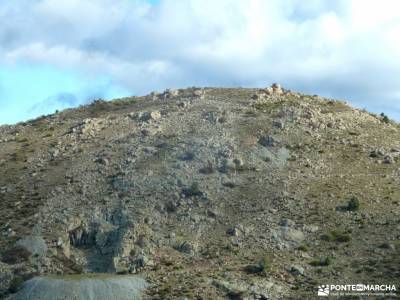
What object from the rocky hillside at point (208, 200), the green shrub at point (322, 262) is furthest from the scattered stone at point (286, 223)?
the green shrub at point (322, 262)

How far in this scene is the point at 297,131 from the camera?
237ft

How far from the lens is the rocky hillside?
51.0 metres

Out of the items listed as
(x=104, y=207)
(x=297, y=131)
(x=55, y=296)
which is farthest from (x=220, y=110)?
(x=55, y=296)

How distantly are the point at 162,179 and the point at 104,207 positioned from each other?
6514 mm

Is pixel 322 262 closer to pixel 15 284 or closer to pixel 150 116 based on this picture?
pixel 15 284

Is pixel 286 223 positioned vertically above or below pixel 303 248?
above

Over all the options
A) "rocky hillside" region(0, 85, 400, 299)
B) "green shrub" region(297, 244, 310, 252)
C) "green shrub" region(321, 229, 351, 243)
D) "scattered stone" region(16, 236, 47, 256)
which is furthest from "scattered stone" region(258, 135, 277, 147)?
"scattered stone" region(16, 236, 47, 256)

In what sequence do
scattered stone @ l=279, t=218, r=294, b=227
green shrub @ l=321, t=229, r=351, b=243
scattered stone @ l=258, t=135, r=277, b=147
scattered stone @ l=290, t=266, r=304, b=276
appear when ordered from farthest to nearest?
scattered stone @ l=258, t=135, r=277, b=147 → scattered stone @ l=279, t=218, r=294, b=227 → green shrub @ l=321, t=229, r=351, b=243 → scattered stone @ l=290, t=266, r=304, b=276

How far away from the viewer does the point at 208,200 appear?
2382 inches

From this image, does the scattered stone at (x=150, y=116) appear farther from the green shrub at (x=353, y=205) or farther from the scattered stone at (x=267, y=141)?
the green shrub at (x=353, y=205)

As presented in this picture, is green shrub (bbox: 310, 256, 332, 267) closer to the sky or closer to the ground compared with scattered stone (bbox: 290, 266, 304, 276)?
closer to the sky

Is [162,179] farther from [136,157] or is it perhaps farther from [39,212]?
[39,212]

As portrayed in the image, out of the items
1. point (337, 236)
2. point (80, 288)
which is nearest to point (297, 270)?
point (337, 236)

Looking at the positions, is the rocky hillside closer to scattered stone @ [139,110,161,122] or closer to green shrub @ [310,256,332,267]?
green shrub @ [310,256,332,267]
